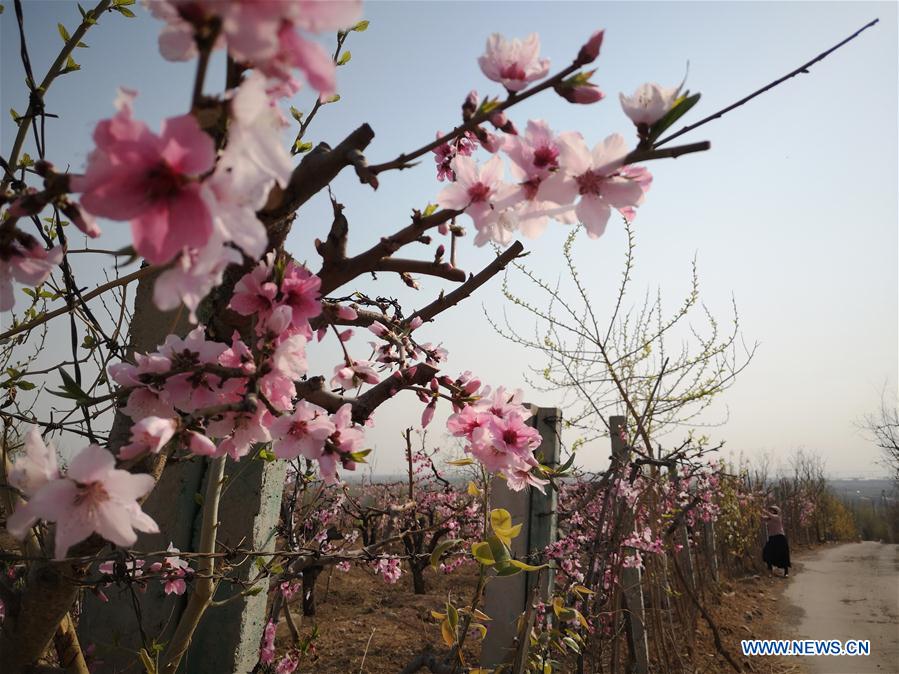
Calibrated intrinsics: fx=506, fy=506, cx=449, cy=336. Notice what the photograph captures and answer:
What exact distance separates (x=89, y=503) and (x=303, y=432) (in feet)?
1.21

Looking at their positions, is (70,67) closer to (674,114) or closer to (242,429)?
(242,429)

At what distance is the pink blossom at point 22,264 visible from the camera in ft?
2.25

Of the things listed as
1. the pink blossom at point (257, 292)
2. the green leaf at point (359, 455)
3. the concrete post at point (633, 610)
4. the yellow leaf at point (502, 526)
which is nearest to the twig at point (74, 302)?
the pink blossom at point (257, 292)

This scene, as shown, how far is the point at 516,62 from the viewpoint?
0.80 meters

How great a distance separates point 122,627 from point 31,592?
198 cm

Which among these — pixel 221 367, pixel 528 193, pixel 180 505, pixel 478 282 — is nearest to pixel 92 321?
pixel 221 367

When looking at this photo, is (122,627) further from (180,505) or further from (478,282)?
(478,282)

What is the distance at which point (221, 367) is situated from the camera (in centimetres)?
80

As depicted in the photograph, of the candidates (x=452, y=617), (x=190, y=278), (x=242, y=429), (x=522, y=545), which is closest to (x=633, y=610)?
(x=522, y=545)

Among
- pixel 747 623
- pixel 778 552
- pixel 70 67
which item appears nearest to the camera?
pixel 70 67

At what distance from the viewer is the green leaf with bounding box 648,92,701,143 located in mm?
681

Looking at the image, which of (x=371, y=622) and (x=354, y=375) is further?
(x=371, y=622)

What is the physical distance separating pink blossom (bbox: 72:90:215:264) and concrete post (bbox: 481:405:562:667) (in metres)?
3.13

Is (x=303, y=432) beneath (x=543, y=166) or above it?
beneath
